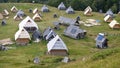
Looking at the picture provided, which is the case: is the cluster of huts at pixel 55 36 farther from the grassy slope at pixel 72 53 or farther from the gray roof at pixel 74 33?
the grassy slope at pixel 72 53

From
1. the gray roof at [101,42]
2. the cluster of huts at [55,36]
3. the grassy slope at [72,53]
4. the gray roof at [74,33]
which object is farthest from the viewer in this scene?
the gray roof at [74,33]

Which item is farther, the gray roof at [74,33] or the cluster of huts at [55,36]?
the gray roof at [74,33]

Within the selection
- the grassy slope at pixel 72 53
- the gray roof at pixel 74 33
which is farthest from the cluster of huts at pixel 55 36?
the grassy slope at pixel 72 53

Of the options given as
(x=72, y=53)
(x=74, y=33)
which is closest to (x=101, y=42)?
(x=72, y=53)

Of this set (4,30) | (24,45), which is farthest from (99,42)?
(4,30)

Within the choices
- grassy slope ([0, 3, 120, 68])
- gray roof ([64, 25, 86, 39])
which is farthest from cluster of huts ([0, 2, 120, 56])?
grassy slope ([0, 3, 120, 68])

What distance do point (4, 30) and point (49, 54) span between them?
65.7 feet

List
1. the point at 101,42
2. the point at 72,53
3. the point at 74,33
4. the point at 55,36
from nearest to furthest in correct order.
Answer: the point at 72,53 < the point at 101,42 < the point at 55,36 < the point at 74,33

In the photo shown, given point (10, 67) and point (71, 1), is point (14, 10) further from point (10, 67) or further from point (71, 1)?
point (10, 67)

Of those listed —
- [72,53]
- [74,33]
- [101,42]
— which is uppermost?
[74,33]

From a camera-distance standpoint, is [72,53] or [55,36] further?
[55,36]

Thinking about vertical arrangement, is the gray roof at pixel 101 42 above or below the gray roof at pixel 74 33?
below

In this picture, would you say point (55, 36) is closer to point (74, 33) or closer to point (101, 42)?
point (74, 33)

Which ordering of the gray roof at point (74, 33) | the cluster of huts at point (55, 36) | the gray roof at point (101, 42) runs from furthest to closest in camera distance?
the gray roof at point (74, 33) → the gray roof at point (101, 42) → the cluster of huts at point (55, 36)
